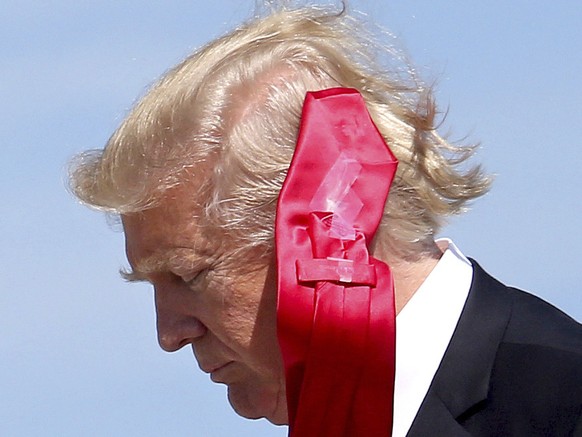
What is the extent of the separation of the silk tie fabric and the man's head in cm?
9

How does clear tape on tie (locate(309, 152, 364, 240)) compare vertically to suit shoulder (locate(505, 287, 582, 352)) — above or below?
above

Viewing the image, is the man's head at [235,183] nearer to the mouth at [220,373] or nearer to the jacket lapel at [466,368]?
the mouth at [220,373]

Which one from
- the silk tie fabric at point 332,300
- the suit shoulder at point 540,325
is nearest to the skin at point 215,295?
the silk tie fabric at point 332,300

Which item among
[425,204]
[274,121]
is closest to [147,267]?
[274,121]

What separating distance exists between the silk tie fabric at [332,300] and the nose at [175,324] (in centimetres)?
36

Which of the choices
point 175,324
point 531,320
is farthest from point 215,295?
A: point 531,320

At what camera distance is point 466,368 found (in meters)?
3.18

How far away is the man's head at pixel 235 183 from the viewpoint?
3.40m

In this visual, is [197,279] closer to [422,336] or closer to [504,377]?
[422,336]

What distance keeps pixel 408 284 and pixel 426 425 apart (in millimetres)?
363

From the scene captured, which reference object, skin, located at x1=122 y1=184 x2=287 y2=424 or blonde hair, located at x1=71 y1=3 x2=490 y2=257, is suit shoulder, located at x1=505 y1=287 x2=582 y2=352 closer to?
blonde hair, located at x1=71 y1=3 x2=490 y2=257

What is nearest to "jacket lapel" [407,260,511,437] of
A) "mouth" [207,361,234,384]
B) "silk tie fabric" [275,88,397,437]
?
"silk tie fabric" [275,88,397,437]

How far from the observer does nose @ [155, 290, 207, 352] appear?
11.5ft

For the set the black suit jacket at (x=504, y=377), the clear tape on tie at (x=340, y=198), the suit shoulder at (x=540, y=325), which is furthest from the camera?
the clear tape on tie at (x=340, y=198)
